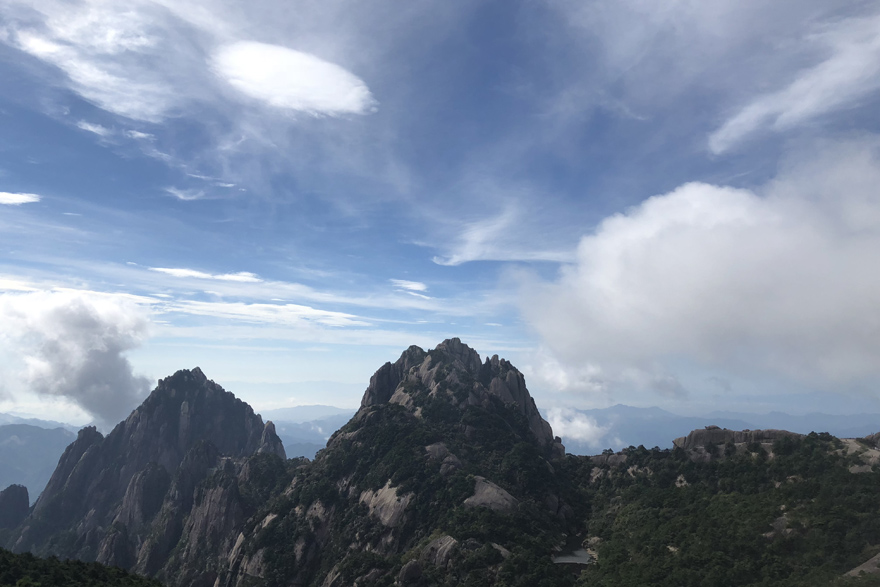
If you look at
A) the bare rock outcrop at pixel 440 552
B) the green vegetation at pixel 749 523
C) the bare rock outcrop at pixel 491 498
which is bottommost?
the bare rock outcrop at pixel 440 552

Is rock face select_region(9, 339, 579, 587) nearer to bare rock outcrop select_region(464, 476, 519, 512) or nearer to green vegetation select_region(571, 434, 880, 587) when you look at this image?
bare rock outcrop select_region(464, 476, 519, 512)

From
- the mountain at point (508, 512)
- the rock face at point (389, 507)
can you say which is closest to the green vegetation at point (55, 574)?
the mountain at point (508, 512)

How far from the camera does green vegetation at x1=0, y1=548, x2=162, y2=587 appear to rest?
72.9 metres

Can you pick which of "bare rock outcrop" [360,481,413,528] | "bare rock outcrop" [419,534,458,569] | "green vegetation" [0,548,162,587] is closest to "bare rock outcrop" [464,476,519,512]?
"bare rock outcrop" [419,534,458,569]

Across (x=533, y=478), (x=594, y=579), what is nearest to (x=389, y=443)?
(x=533, y=478)

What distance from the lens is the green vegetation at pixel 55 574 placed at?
239 ft

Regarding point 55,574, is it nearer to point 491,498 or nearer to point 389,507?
point 389,507

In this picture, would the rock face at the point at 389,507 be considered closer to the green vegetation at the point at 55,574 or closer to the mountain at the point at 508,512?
the mountain at the point at 508,512

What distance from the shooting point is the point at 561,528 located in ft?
383

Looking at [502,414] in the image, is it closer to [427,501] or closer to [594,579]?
[427,501]

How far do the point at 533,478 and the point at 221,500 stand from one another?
112883 mm

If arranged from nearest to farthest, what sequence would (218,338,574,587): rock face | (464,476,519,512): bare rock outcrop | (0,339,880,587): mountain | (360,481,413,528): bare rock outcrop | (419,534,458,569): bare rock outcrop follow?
(0,339,880,587): mountain < (419,534,458,569): bare rock outcrop < (218,338,574,587): rock face < (464,476,519,512): bare rock outcrop < (360,481,413,528): bare rock outcrop

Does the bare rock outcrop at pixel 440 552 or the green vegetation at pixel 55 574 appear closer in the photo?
the green vegetation at pixel 55 574

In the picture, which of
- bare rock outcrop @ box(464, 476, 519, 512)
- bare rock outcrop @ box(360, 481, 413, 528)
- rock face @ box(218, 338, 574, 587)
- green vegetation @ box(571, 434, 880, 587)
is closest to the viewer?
green vegetation @ box(571, 434, 880, 587)
